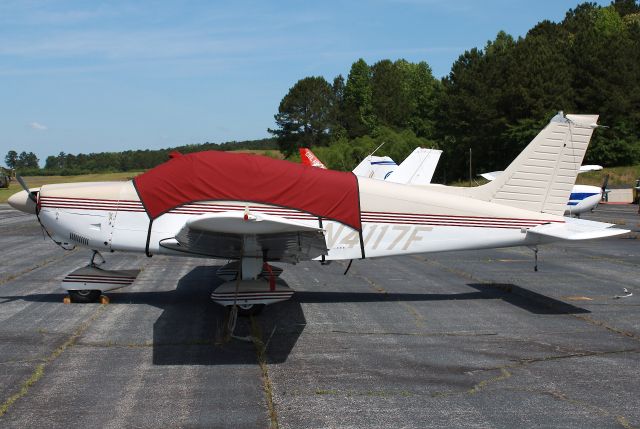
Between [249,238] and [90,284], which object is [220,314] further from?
[90,284]

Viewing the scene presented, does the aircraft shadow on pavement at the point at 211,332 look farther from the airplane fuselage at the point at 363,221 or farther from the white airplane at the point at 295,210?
the airplane fuselage at the point at 363,221

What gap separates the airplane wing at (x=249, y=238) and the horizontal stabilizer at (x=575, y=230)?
3618 mm

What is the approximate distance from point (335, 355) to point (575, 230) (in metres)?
4.69

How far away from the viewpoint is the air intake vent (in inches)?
424

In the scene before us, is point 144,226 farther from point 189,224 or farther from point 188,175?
point 189,224

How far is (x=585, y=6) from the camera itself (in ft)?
409

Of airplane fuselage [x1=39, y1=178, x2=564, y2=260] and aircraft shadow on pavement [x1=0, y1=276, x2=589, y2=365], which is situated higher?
airplane fuselage [x1=39, y1=178, x2=564, y2=260]

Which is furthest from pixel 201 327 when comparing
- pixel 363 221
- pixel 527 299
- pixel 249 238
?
pixel 527 299

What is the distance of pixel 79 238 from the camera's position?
10.8 m

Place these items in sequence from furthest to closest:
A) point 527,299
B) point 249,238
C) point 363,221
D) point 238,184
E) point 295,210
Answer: point 527,299
point 363,221
point 295,210
point 238,184
point 249,238

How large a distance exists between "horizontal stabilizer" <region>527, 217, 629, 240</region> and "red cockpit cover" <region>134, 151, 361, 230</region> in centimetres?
327

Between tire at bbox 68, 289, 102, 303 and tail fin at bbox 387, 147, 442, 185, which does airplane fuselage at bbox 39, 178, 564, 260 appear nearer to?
tire at bbox 68, 289, 102, 303

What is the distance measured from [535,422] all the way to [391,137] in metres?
81.4

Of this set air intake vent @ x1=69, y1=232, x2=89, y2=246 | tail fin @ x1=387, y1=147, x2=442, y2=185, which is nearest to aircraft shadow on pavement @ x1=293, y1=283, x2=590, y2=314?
air intake vent @ x1=69, y1=232, x2=89, y2=246
